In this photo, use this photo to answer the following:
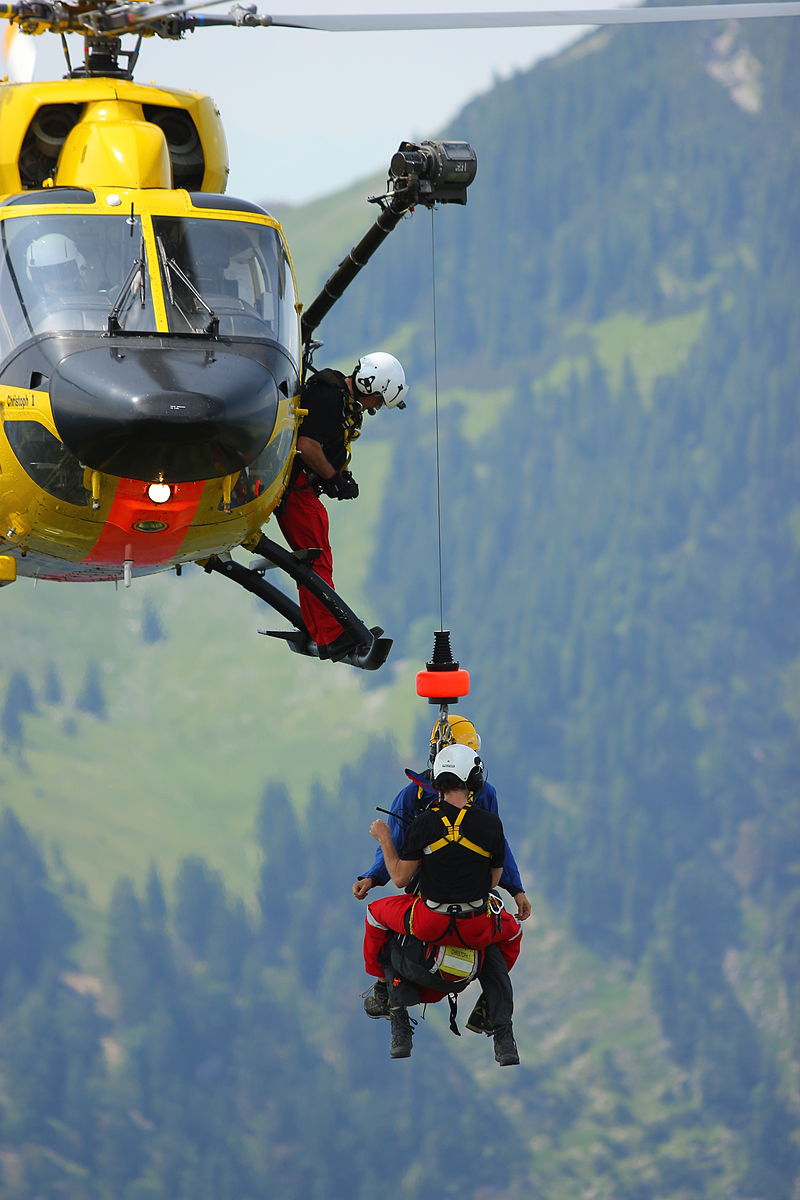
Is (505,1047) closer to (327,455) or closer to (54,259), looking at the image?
(327,455)

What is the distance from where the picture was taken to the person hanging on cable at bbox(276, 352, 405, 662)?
15445mm

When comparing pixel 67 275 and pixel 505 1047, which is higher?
pixel 67 275

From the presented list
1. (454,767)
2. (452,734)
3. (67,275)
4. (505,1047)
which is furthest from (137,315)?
(505,1047)

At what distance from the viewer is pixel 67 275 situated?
13.8 m

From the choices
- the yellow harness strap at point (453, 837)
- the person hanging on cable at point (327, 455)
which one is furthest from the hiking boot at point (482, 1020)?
the person hanging on cable at point (327, 455)

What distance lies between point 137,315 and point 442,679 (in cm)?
355

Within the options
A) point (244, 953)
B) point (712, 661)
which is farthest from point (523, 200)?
point (244, 953)

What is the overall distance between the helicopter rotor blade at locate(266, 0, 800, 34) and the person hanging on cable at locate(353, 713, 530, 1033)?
190 inches

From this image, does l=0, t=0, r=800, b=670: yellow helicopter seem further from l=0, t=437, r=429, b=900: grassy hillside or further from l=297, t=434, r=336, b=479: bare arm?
l=0, t=437, r=429, b=900: grassy hillside

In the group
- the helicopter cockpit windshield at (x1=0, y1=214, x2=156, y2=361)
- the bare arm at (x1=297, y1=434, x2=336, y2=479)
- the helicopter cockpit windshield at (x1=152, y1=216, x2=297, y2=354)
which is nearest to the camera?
the helicopter cockpit windshield at (x1=0, y1=214, x2=156, y2=361)

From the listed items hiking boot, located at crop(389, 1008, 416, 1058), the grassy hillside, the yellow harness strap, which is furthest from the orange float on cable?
the grassy hillside

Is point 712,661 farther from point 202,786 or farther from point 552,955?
point 202,786

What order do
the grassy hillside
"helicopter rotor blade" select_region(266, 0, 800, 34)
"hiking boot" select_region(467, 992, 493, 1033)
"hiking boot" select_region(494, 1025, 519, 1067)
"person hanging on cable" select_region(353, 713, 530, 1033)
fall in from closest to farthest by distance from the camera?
1. "helicopter rotor blade" select_region(266, 0, 800, 34)
2. "hiking boot" select_region(494, 1025, 519, 1067)
3. "person hanging on cable" select_region(353, 713, 530, 1033)
4. "hiking boot" select_region(467, 992, 493, 1033)
5. the grassy hillside

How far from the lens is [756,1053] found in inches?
5507
